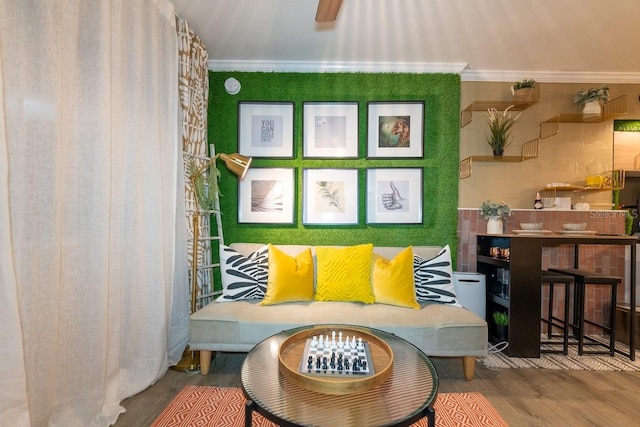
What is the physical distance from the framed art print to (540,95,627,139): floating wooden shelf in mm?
1298

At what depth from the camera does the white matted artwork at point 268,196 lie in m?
2.99

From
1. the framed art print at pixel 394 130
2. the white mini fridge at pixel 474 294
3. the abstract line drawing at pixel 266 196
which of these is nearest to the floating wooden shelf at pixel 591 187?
the white mini fridge at pixel 474 294

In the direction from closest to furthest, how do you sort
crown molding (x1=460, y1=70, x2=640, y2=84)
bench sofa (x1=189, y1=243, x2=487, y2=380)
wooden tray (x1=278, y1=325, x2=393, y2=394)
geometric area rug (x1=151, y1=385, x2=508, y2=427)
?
wooden tray (x1=278, y1=325, x2=393, y2=394)
geometric area rug (x1=151, y1=385, x2=508, y2=427)
bench sofa (x1=189, y1=243, x2=487, y2=380)
crown molding (x1=460, y1=70, x2=640, y2=84)

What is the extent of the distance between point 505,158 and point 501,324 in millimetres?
1571

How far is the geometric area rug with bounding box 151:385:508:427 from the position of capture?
5.22 ft

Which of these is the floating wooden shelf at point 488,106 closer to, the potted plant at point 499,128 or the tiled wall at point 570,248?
the potted plant at point 499,128

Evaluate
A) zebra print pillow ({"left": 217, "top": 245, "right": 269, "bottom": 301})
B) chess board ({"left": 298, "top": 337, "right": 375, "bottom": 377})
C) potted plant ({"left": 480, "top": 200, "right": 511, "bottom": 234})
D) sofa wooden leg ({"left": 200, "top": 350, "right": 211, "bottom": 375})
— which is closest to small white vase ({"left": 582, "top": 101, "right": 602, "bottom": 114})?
potted plant ({"left": 480, "top": 200, "right": 511, "bottom": 234})

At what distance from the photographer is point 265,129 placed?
2.99 metres

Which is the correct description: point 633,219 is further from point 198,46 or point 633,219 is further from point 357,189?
point 198,46

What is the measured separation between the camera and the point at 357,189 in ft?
9.81

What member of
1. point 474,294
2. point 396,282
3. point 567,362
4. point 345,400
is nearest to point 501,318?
point 474,294

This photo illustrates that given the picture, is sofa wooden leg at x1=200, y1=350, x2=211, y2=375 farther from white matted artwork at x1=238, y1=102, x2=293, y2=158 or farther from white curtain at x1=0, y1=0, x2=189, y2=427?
white matted artwork at x1=238, y1=102, x2=293, y2=158

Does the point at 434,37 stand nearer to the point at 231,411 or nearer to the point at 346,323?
the point at 346,323

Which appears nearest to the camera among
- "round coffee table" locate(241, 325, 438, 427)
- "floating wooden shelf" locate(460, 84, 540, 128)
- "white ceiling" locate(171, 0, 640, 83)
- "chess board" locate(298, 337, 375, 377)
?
"round coffee table" locate(241, 325, 438, 427)
